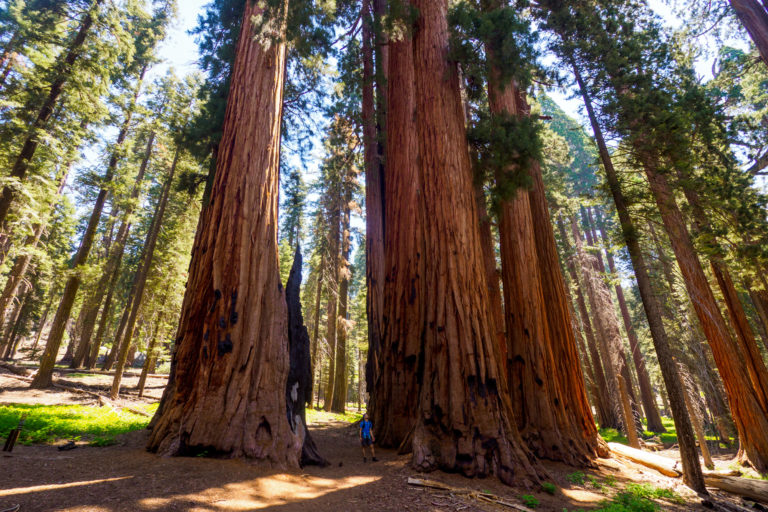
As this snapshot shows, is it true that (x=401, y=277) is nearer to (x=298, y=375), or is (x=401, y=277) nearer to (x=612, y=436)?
(x=298, y=375)

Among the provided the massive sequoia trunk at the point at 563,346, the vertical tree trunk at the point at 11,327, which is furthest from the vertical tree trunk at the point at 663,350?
the vertical tree trunk at the point at 11,327

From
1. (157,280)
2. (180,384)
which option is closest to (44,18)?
(157,280)

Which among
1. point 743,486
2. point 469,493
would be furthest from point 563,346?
point 469,493

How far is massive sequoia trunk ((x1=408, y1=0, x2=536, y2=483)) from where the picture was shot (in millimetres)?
→ 4621

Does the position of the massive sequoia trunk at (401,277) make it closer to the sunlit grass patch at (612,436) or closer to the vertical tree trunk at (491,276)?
the vertical tree trunk at (491,276)

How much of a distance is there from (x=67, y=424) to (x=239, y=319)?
223 inches

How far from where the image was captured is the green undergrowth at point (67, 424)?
5.92 meters

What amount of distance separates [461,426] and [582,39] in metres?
9.87

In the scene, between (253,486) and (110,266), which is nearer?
(253,486)

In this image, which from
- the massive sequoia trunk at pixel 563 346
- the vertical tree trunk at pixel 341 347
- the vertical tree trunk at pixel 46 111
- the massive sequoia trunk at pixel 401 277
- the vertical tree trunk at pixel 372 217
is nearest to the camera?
the massive sequoia trunk at pixel 401 277

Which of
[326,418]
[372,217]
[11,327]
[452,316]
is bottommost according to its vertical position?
[326,418]

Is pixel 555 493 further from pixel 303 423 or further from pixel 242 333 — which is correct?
pixel 242 333

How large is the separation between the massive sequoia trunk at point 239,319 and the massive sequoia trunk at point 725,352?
28.5ft

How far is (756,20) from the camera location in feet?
27.2
